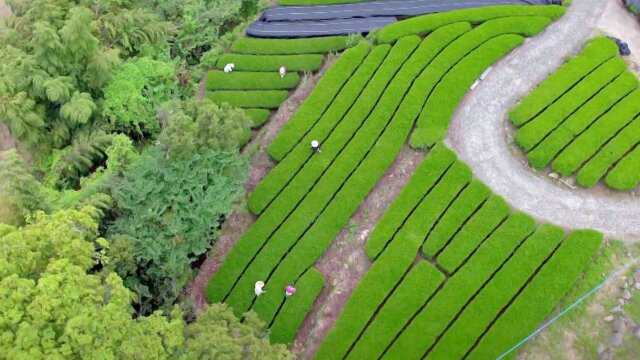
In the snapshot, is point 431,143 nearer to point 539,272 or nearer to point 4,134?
point 539,272

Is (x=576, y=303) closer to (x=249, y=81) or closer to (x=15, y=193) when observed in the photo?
(x=249, y=81)

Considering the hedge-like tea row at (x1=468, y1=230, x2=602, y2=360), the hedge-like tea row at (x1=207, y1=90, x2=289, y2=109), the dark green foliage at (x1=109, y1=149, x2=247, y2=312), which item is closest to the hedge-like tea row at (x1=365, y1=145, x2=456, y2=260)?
the hedge-like tea row at (x1=468, y1=230, x2=602, y2=360)

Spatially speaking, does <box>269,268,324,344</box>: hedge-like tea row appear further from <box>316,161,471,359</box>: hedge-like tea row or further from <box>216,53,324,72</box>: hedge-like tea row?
<box>216,53,324,72</box>: hedge-like tea row

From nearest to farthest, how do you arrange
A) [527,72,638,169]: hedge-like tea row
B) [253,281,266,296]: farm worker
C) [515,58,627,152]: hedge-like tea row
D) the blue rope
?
the blue rope → [253,281,266,296]: farm worker → [527,72,638,169]: hedge-like tea row → [515,58,627,152]: hedge-like tea row

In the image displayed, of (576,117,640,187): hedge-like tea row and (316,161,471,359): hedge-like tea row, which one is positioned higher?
(576,117,640,187): hedge-like tea row

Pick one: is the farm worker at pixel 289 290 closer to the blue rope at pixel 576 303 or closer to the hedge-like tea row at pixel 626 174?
the blue rope at pixel 576 303

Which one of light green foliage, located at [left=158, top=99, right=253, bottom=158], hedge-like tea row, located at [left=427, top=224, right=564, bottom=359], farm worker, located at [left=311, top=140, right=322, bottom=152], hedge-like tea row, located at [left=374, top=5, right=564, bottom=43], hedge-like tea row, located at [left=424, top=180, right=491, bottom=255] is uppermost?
hedge-like tea row, located at [left=374, top=5, right=564, bottom=43]

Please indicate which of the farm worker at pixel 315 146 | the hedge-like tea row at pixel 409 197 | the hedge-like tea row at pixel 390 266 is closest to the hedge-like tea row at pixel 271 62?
the farm worker at pixel 315 146

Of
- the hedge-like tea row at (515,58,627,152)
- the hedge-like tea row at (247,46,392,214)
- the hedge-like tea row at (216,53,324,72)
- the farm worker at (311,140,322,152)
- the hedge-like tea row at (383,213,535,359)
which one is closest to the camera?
the hedge-like tea row at (383,213,535,359)

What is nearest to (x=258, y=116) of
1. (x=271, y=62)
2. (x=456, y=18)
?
(x=271, y=62)
